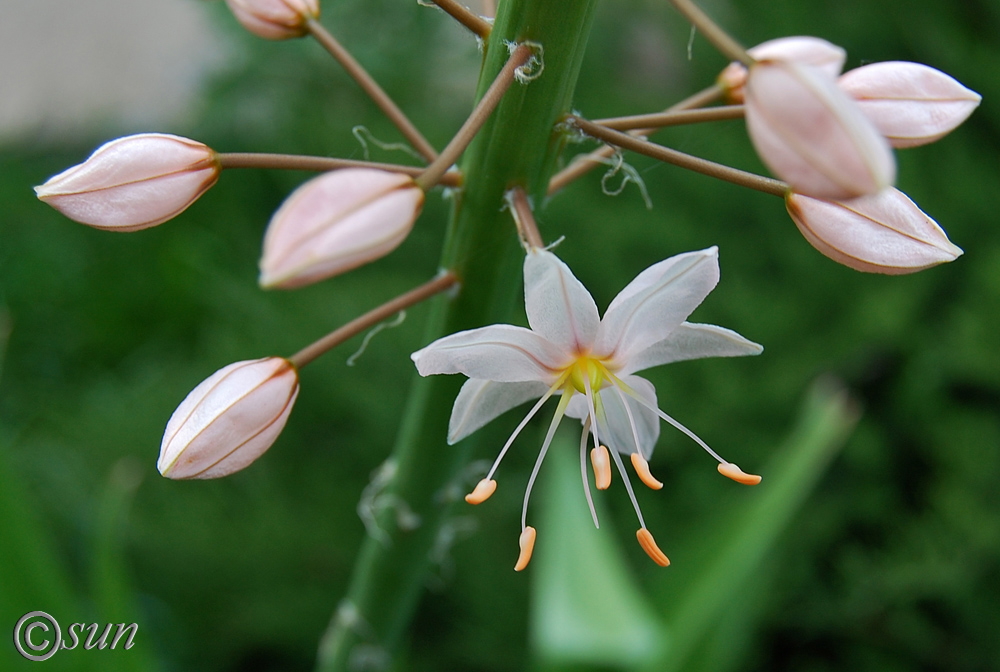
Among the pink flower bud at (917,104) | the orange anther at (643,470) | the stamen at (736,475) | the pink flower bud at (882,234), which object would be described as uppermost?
the pink flower bud at (917,104)

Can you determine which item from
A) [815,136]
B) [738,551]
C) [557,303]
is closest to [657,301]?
[557,303]

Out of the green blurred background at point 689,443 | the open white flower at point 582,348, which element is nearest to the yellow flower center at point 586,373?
the open white flower at point 582,348

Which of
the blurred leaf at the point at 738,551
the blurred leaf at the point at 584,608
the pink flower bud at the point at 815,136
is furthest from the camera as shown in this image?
the blurred leaf at the point at 738,551

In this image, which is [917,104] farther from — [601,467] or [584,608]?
[584,608]

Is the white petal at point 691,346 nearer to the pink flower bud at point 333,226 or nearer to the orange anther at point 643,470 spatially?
the orange anther at point 643,470

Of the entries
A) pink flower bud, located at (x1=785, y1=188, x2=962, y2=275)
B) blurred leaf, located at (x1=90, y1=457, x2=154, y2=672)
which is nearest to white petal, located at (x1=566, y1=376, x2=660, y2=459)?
pink flower bud, located at (x1=785, y1=188, x2=962, y2=275)

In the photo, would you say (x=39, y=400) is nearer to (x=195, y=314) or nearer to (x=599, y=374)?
(x=195, y=314)

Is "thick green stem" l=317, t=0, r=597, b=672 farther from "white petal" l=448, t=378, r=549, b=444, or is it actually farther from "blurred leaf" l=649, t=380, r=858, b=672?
"blurred leaf" l=649, t=380, r=858, b=672
